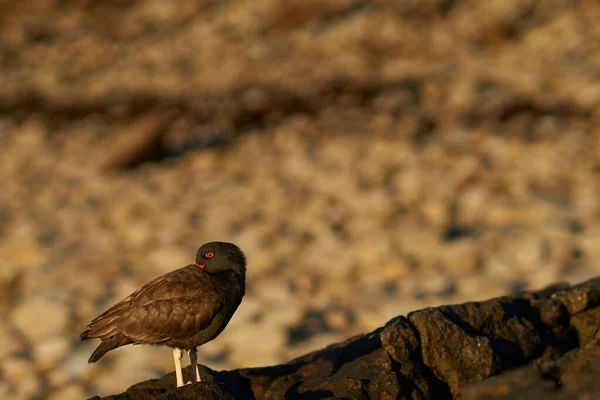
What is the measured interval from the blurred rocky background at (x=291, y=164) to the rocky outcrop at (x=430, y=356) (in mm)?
4429

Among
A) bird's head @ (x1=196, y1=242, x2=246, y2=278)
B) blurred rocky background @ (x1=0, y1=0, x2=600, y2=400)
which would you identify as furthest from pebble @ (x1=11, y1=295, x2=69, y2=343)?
bird's head @ (x1=196, y1=242, x2=246, y2=278)

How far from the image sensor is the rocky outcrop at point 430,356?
6.29 metres

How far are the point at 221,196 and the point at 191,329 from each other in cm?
1145

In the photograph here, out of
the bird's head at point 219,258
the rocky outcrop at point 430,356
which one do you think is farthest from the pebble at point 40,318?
the bird's head at point 219,258

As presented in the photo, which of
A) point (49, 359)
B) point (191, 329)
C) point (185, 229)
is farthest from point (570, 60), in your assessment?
point (191, 329)

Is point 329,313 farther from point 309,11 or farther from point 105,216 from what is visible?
point 309,11

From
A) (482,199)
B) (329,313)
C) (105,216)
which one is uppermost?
(105,216)

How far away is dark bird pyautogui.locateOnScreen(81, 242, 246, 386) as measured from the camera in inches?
257

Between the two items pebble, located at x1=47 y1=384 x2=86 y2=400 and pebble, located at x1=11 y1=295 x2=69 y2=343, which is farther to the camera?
pebble, located at x1=11 y1=295 x2=69 y2=343

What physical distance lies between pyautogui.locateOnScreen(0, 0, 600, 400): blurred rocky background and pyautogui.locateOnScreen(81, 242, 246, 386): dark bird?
15.1 feet

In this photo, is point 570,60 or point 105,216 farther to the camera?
point 570,60

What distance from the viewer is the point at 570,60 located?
903 inches

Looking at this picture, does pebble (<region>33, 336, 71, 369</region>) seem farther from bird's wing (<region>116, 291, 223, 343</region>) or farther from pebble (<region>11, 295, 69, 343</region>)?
bird's wing (<region>116, 291, 223, 343</region>)

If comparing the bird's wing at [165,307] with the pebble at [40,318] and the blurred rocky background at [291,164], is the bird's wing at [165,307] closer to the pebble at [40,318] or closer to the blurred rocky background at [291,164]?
the blurred rocky background at [291,164]
